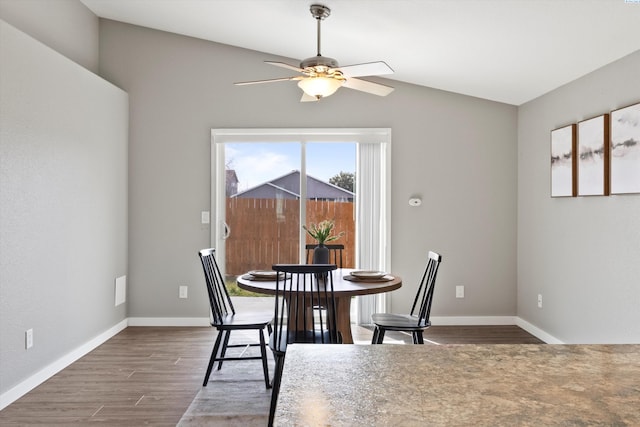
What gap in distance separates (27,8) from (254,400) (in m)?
3.47

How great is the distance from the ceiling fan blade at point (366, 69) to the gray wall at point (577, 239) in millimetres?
1658

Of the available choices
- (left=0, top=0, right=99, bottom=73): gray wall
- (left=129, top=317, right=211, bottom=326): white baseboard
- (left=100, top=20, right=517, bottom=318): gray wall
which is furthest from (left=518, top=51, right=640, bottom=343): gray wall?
(left=0, top=0, right=99, bottom=73): gray wall

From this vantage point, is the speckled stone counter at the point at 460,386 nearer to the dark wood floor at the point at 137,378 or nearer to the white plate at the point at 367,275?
the dark wood floor at the point at 137,378

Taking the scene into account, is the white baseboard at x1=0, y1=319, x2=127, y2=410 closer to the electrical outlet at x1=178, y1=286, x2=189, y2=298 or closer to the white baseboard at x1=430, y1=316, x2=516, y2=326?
the electrical outlet at x1=178, y1=286, x2=189, y2=298

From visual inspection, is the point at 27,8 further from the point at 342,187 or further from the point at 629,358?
the point at 629,358

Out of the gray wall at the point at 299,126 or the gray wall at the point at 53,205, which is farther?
the gray wall at the point at 299,126

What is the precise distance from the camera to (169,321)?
5.14 m

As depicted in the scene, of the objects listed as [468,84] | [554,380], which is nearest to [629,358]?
[554,380]

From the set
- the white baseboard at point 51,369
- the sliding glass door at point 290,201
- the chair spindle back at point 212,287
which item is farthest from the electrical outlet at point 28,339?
the sliding glass door at point 290,201

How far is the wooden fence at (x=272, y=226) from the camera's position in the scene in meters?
5.25

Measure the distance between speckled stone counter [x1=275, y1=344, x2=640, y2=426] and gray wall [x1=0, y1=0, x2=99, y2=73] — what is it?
385 centimetres

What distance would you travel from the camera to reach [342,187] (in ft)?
17.2

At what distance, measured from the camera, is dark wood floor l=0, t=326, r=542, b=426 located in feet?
9.73

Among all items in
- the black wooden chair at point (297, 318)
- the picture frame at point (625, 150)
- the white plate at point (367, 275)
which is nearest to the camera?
the black wooden chair at point (297, 318)
